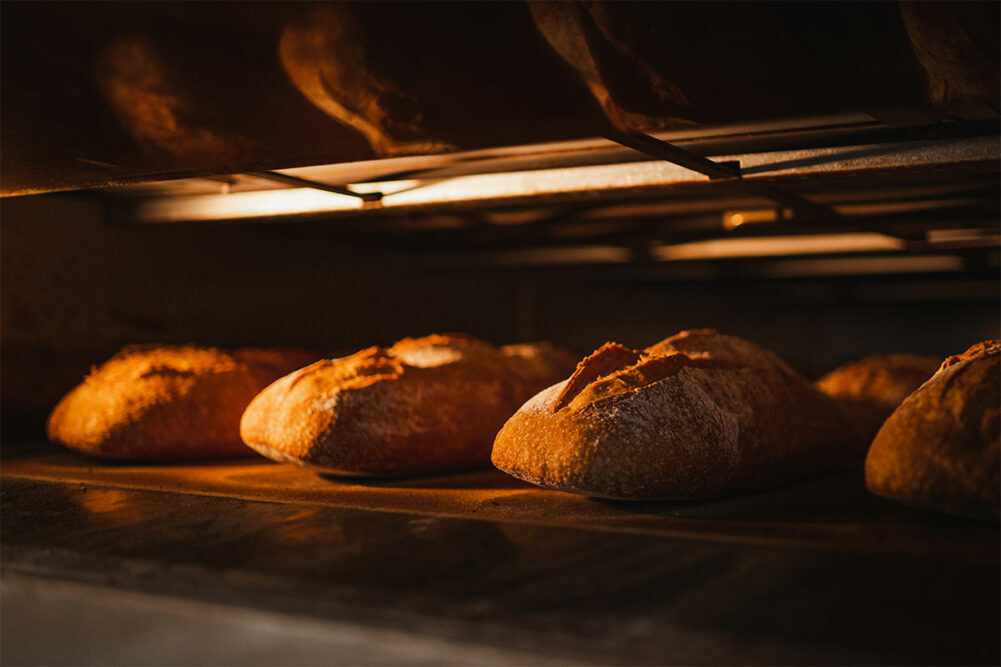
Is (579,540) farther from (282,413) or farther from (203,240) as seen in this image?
(203,240)

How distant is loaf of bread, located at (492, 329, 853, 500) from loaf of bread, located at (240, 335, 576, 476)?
244 mm

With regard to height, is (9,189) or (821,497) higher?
(9,189)

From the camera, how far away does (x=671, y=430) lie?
→ 137cm

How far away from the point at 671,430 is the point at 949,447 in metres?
0.38

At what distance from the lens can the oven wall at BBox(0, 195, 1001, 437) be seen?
229 centimetres

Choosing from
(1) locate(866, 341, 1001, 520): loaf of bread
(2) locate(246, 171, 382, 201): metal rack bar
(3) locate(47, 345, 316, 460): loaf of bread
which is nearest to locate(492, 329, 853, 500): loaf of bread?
(1) locate(866, 341, 1001, 520): loaf of bread

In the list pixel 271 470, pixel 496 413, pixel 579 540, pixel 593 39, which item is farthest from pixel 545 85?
pixel 271 470

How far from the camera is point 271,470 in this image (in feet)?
5.92

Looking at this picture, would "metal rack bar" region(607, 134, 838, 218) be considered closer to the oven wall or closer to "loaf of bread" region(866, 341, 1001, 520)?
"loaf of bread" region(866, 341, 1001, 520)

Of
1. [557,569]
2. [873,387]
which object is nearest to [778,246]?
[873,387]

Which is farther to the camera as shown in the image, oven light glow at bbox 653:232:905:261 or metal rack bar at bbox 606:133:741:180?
oven light glow at bbox 653:232:905:261

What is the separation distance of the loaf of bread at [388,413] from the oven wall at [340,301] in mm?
845

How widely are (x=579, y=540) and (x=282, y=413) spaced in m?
0.79

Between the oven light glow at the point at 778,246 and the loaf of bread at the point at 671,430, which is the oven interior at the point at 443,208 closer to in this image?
the loaf of bread at the point at 671,430
